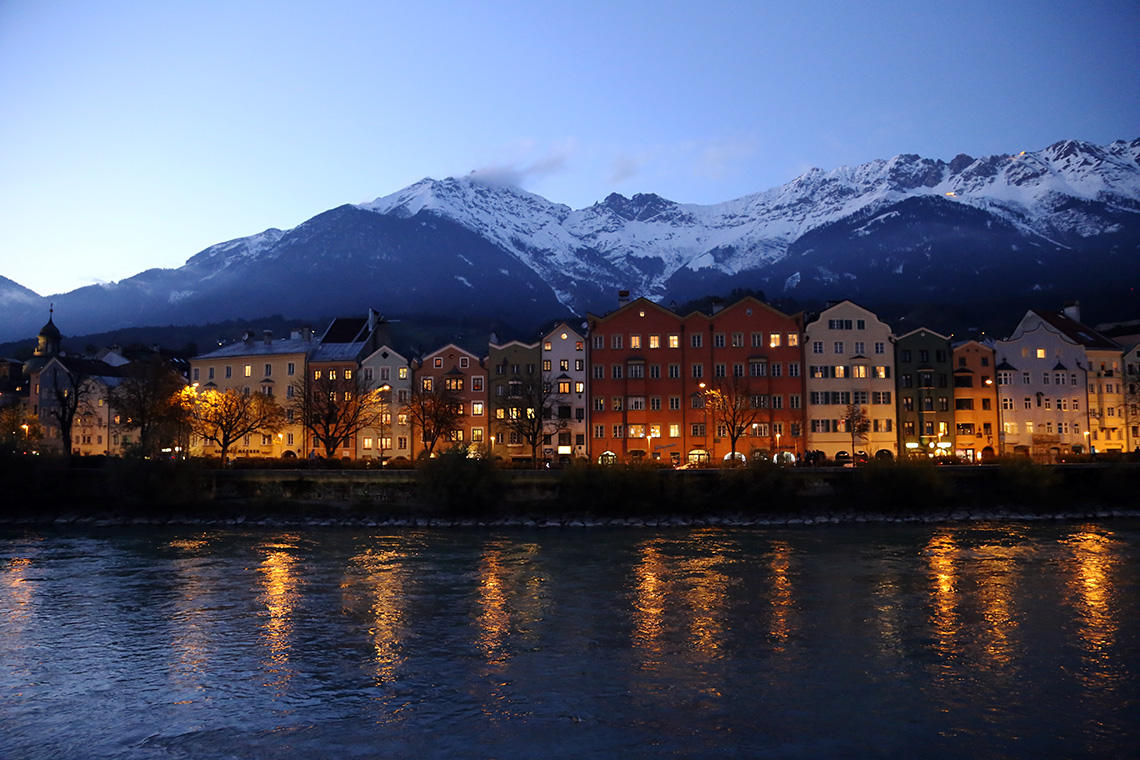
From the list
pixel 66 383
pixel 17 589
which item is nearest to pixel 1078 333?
pixel 17 589

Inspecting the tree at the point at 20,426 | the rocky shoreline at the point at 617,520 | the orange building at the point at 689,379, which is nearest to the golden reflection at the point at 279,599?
the rocky shoreline at the point at 617,520

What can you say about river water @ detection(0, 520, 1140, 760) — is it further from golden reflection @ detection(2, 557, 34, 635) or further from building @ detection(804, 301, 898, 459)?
building @ detection(804, 301, 898, 459)

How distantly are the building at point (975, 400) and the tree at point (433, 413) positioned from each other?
46.0 m

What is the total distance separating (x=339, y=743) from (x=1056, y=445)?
78488 mm

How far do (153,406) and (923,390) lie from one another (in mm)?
70015

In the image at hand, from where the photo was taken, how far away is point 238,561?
4447cm

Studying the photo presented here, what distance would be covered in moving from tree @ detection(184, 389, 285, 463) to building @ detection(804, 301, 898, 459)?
160 ft

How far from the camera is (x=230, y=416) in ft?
243

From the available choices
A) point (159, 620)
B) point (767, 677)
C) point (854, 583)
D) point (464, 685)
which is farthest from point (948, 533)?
point (159, 620)

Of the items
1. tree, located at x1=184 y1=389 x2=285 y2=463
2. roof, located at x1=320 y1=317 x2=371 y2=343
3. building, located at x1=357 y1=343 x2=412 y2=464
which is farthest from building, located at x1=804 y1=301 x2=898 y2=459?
tree, located at x1=184 y1=389 x2=285 y2=463

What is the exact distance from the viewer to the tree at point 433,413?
75.1 m

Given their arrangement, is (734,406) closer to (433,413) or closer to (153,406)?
(433,413)

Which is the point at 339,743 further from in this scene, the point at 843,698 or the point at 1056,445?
the point at 1056,445

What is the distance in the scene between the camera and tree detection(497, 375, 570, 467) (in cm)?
7475
